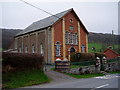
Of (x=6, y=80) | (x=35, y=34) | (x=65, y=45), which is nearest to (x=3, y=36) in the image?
(x=6, y=80)

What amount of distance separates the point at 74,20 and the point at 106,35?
105 ft

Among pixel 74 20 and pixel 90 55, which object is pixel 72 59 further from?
pixel 74 20

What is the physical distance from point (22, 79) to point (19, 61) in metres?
1.74

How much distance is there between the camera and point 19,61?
13.7m

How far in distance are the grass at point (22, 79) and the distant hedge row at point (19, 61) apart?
454 millimetres

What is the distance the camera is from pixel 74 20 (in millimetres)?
33312

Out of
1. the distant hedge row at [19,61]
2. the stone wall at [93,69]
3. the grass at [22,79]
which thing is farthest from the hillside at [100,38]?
the grass at [22,79]

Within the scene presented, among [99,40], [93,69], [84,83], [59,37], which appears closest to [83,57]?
[59,37]

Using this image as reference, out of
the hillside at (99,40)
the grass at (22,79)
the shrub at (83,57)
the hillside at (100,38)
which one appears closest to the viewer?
the grass at (22,79)

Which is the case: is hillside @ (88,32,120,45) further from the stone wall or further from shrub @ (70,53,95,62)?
the stone wall

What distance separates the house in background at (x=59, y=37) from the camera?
2909cm

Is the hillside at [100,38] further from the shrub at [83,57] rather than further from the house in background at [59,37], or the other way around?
the shrub at [83,57]

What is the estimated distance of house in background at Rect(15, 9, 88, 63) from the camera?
29.1 m

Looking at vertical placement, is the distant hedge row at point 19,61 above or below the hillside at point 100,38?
below
